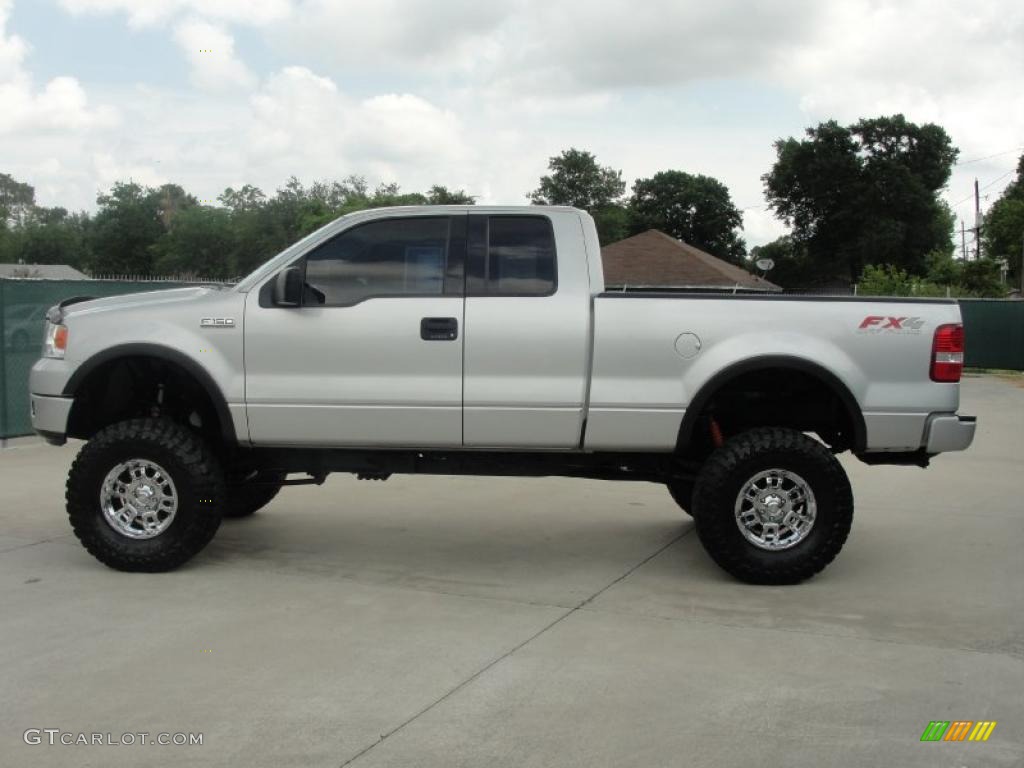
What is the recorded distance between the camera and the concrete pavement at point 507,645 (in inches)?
153

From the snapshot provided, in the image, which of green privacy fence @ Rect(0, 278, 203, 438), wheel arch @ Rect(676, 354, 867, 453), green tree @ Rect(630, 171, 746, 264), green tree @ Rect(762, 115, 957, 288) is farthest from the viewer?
green tree @ Rect(630, 171, 746, 264)

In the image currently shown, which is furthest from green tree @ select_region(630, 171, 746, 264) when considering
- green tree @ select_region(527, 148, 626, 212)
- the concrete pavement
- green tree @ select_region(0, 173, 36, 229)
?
green tree @ select_region(0, 173, 36, 229)

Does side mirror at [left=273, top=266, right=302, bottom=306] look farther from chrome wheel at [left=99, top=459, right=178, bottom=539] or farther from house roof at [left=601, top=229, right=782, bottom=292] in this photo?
house roof at [left=601, top=229, right=782, bottom=292]

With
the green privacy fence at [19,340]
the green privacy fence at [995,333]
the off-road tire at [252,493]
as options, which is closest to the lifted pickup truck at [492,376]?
the off-road tire at [252,493]

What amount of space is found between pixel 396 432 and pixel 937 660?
2.99 meters

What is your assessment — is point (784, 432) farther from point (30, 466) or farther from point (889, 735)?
point (30, 466)

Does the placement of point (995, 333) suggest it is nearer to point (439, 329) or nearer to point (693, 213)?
point (439, 329)

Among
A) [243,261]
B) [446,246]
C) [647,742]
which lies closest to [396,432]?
[446,246]

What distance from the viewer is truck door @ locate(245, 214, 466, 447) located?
596 cm

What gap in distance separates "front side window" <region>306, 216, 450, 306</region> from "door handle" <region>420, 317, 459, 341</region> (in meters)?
0.20

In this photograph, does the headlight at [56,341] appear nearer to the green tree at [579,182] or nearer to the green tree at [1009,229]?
the green tree at [1009,229]

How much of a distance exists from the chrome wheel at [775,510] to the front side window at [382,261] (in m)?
2.10

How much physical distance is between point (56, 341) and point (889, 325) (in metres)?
4.74

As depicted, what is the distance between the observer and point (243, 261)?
2795 inches
